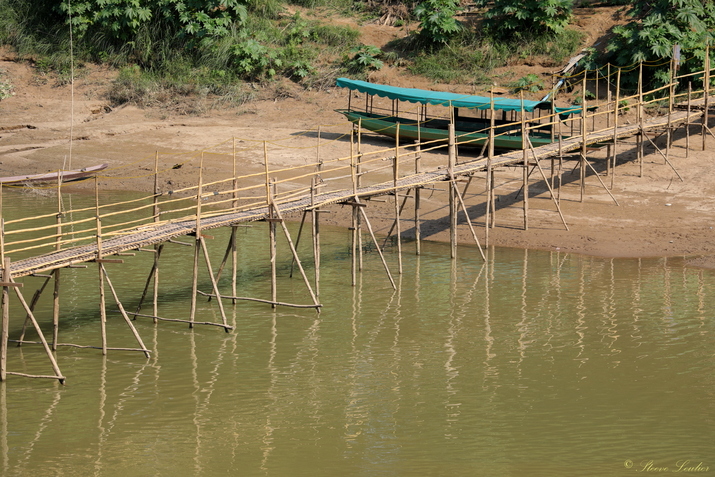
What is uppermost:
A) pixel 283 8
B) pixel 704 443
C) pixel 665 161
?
pixel 283 8

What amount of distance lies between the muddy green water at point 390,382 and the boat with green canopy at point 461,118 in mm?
6985

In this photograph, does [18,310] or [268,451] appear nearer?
[268,451]

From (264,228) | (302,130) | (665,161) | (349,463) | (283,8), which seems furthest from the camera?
(283,8)

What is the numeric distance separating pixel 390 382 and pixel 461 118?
46.1ft

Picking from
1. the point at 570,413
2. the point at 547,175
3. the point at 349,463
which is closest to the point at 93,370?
the point at 349,463

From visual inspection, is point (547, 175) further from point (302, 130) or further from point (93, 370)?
point (93, 370)

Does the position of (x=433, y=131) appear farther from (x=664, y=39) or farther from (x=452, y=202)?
(x=664, y=39)

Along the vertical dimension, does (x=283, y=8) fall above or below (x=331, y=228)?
above

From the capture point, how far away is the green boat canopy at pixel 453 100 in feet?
74.3

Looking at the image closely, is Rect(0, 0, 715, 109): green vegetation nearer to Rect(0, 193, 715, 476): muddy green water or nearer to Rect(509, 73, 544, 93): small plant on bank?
Rect(509, 73, 544, 93): small plant on bank

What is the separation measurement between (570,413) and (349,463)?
2.88 meters

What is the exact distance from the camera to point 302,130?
25.6 meters

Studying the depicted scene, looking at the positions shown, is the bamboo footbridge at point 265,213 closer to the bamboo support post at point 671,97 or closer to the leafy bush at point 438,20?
the bamboo support post at point 671,97
